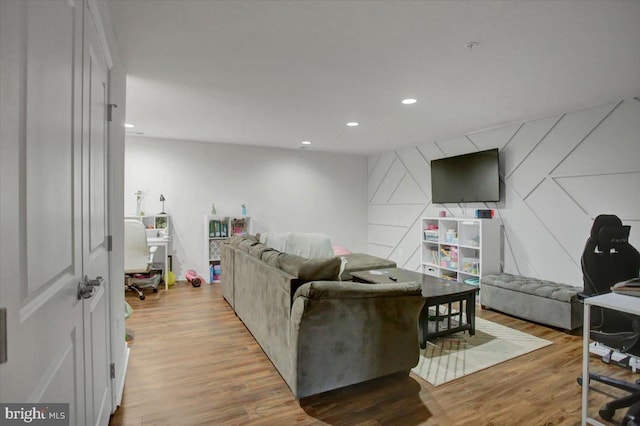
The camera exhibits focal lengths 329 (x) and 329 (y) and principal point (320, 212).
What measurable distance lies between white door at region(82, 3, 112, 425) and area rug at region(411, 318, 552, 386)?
6.91 feet

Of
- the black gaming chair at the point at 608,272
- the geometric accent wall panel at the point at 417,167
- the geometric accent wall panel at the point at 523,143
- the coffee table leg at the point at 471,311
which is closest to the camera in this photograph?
the black gaming chair at the point at 608,272

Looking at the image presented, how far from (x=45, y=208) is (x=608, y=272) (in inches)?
123

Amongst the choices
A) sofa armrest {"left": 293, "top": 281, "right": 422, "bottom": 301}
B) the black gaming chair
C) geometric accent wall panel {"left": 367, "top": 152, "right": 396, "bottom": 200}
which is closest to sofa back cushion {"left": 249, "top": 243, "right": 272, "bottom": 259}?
sofa armrest {"left": 293, "top": 281, "right": 422, "bottom": 301}

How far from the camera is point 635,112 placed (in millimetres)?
Result: 3338

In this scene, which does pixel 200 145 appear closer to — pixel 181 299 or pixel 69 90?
pixel 181 299

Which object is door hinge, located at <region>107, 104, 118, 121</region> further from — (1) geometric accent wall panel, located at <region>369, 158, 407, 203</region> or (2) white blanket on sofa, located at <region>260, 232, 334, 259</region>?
(1) geometric accent wall panel, located at <region>369, 158, 407, 203</region>

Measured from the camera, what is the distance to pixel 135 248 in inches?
176

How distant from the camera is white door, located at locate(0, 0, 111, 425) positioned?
2.24 ft

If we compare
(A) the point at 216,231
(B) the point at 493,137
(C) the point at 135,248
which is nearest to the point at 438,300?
(B) the point at 493,137

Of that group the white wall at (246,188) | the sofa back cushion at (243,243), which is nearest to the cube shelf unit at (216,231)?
the white wall at (246,188)

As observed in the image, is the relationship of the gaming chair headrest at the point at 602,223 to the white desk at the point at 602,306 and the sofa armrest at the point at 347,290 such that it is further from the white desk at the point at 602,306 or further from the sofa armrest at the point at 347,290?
the sofa armrest at the point at 347,290

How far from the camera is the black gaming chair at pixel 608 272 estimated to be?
2.09 meters

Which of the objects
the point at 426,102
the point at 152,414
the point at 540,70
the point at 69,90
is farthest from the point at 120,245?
the point at 540,70

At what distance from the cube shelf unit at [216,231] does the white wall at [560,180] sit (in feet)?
12.0
